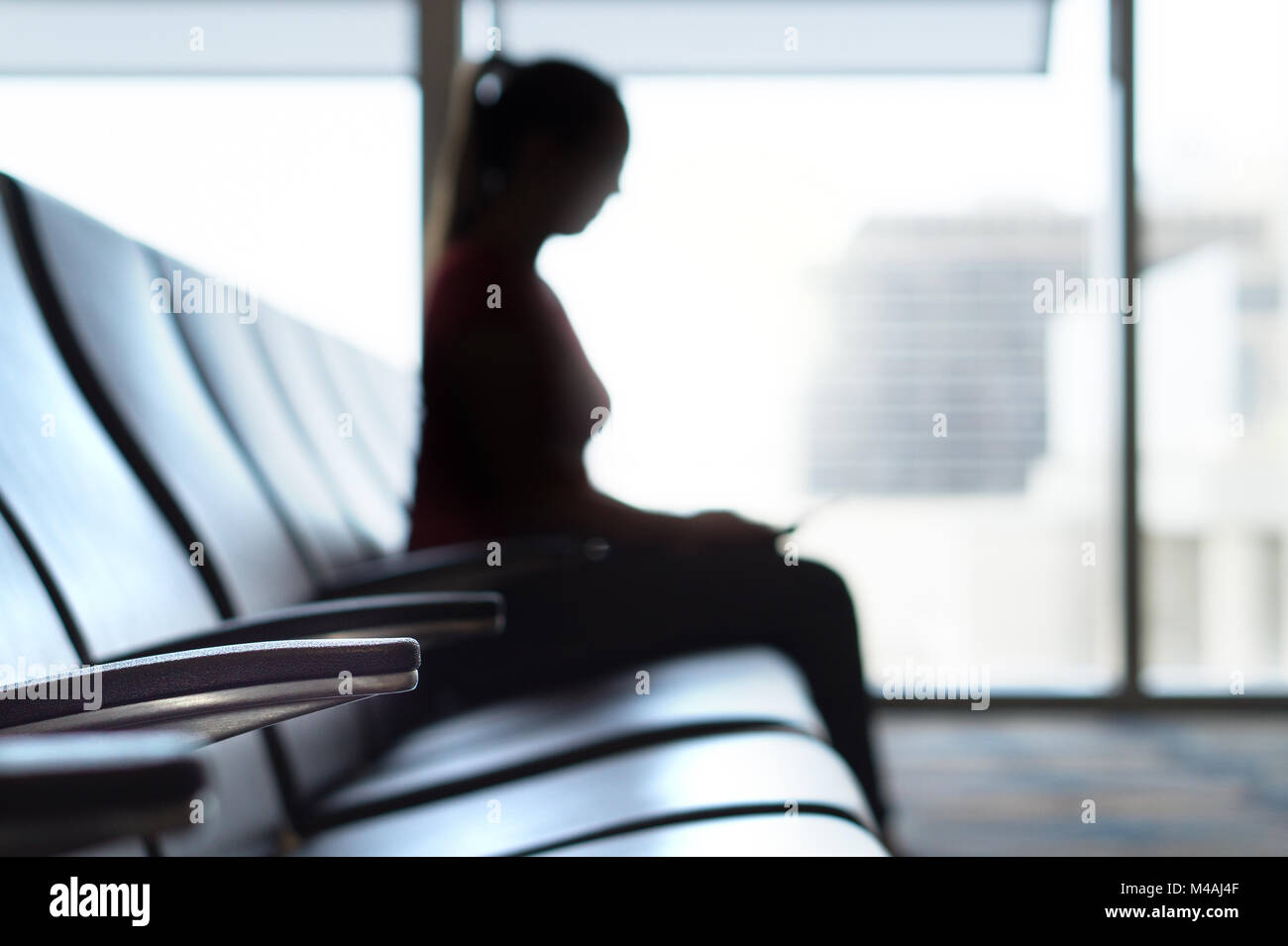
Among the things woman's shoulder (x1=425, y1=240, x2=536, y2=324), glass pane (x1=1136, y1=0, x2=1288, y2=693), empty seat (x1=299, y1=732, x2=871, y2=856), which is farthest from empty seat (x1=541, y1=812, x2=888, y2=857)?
glass pane (x1=1136, y1=0, x2=1288, y2=693)

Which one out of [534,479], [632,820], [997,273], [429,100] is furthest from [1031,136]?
[632,820]

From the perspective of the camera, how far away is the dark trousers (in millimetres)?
944

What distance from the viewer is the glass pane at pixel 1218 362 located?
2.23 meters

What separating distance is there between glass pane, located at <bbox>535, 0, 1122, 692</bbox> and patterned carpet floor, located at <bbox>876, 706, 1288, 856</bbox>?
203 mm

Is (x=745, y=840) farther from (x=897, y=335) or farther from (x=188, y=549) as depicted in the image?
(x=897, y=335)

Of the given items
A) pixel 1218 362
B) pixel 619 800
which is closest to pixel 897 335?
pixel 1218 362

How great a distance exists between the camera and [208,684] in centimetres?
30

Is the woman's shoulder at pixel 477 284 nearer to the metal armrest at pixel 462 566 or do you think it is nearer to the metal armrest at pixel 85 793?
the metal armrest at pixel 462 566

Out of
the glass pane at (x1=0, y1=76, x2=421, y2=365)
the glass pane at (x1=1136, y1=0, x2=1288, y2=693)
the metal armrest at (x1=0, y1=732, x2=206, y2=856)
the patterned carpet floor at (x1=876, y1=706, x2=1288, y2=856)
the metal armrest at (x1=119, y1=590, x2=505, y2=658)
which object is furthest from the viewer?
the glass pane at (x1=1136, y1=0, x2=1288, y2=693)

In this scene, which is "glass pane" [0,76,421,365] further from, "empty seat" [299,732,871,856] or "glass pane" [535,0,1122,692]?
"empty seat" [299,732,871,856]

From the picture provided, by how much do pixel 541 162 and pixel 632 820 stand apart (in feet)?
2.85

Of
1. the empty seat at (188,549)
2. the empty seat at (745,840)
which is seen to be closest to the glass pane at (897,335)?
the empty seat at (188,549)

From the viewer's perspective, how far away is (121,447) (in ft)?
1.70
